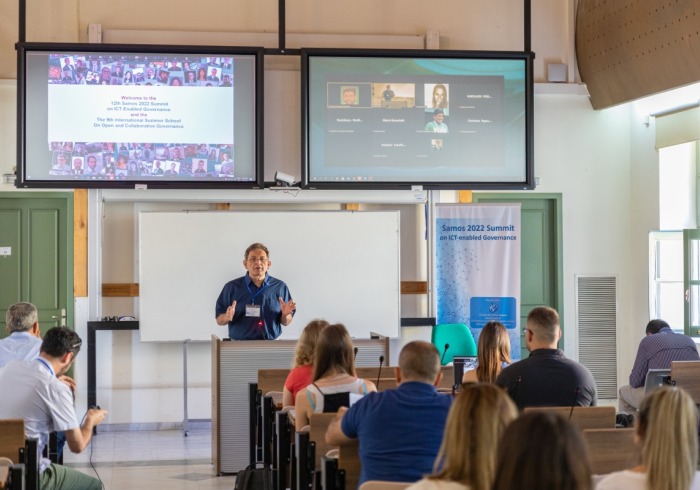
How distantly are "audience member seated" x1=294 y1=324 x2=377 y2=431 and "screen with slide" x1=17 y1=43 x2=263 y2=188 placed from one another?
4.54 meters

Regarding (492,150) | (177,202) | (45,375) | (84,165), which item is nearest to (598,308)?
(492,150)

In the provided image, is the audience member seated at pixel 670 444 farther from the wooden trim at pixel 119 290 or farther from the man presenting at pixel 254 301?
the wooden trim at pixel 119 290

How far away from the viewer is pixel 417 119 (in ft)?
30.8

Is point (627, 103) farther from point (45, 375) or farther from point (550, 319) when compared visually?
point (45, 375)

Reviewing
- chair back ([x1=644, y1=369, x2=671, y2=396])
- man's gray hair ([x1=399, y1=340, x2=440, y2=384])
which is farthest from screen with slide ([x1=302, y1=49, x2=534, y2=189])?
man's gray hair ([x1=399, y1=340, x2=440, y2=384])

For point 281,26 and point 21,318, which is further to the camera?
point 281,26

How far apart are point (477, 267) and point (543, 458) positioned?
7.49 meters

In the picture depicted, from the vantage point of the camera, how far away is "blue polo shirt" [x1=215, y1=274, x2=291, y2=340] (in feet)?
25.4

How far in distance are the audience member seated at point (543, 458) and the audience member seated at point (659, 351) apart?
5543 millimetres

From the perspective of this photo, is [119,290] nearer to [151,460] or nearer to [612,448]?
[151,460]

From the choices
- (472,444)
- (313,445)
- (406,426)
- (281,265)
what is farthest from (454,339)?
(472,444)

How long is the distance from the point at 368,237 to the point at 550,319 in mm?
4833

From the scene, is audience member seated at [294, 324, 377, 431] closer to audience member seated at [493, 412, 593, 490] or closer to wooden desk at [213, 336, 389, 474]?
wooden desk at [213, 336, 389, 474]

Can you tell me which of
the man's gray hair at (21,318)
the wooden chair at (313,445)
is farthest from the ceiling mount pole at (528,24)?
the wooden chair at (313,445)
